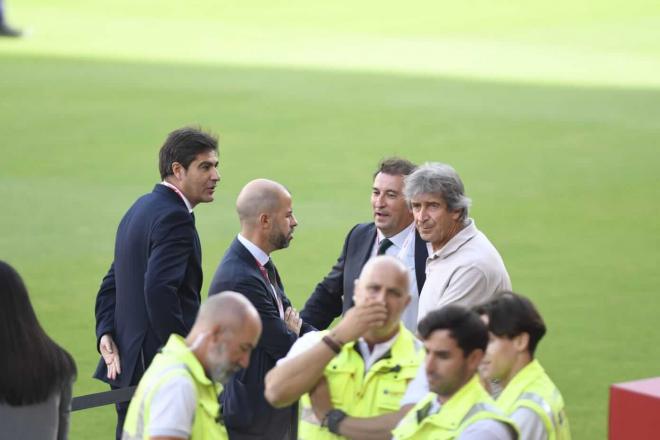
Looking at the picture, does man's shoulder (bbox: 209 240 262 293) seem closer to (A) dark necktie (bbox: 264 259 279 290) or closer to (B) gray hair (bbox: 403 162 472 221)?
(A) dark necktie (bbox: 264 259 279 290)

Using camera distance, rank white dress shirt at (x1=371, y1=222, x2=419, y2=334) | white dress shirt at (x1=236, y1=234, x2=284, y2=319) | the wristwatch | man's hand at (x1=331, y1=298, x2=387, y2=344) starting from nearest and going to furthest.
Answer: man's hand at (x1=331, y1=298, x2=387, y2=344)
the wristwatch
white dress shirt at (x1=236, y1=234, x2=284, y2=319)
white dress shirt at (x1=371, y1=222, x2=419, y2=334)

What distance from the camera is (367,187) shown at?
1703 centimetres

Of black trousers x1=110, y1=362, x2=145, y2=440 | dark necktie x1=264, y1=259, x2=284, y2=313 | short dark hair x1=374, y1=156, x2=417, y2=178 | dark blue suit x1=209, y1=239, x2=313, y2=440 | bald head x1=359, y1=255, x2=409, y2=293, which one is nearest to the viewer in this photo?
bald head x1=359, y1=255, x2=409, y2=293

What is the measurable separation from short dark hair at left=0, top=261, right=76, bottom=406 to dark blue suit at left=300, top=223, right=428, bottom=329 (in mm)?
2323

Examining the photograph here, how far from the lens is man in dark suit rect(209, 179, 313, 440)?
634 centimetres

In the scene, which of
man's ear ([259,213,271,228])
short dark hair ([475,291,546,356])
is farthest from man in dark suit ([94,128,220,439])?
short dark hair ([475,291,546,356])

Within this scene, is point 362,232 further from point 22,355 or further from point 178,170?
point 22,355

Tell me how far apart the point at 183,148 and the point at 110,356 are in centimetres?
123

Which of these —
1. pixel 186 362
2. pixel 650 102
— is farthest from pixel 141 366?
pixel 650 102

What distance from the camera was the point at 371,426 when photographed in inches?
193

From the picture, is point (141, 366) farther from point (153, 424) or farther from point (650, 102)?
point (650, 102)

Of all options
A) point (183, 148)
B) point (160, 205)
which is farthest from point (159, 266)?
point (183, 148)

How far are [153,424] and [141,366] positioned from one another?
8.63 ft

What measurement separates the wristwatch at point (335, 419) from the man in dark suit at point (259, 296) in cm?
143
